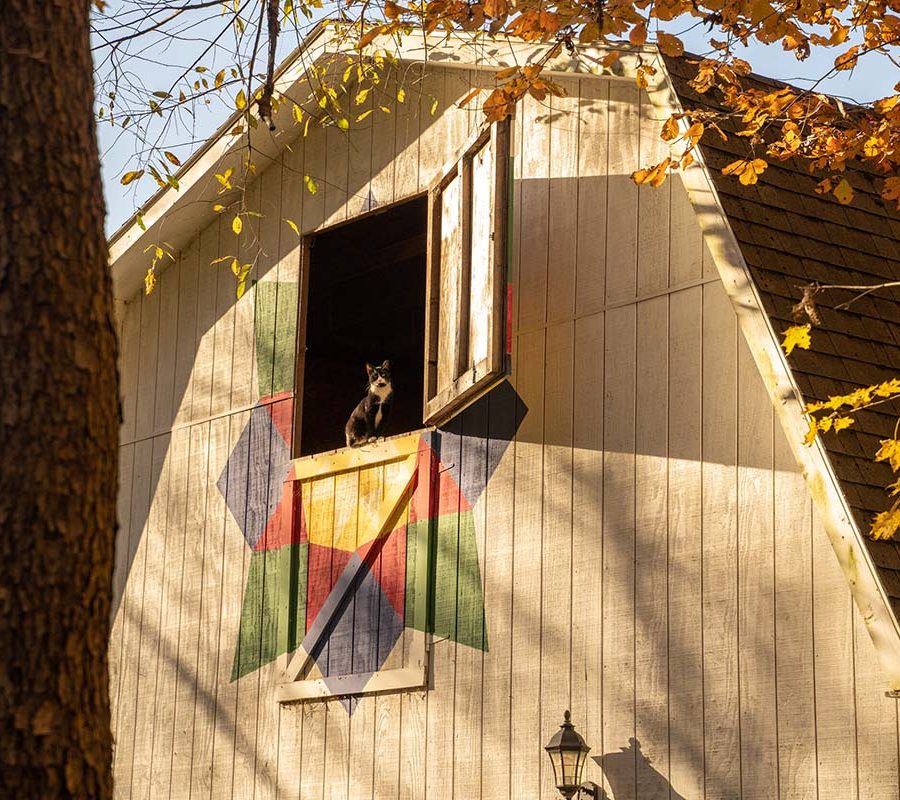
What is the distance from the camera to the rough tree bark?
11.1ft

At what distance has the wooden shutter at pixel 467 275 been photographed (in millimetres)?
8086

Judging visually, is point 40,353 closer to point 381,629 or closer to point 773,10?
point 381,629

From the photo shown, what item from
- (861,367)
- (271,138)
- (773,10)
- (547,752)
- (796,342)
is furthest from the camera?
(271,138)

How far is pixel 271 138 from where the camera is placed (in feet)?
36.0

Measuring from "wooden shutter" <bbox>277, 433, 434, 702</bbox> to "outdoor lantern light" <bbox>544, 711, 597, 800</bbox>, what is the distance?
1.28m

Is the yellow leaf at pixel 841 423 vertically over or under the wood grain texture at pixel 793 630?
over

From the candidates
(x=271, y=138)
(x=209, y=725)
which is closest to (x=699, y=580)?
(x=209, y=725)

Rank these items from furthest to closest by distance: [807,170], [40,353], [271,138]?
[271,138], [807,170], [40,353]

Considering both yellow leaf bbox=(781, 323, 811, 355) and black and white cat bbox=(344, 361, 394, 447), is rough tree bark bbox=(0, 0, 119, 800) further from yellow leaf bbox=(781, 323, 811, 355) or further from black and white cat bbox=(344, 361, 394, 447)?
black and white cat bbox=(344, 361, 394, 447)

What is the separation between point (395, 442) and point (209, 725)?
2392 mm

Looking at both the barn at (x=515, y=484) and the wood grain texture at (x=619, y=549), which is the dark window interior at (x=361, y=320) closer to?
the barn at (x=515, y=484)

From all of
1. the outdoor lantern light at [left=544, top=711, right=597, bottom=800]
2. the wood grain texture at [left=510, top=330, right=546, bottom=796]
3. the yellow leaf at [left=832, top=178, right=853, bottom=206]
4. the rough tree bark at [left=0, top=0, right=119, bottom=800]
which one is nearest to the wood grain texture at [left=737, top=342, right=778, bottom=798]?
the outdoor lantern light at [left=544, top=711, right=597, bottom=800]

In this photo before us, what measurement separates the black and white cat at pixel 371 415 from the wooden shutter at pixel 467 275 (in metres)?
0.83

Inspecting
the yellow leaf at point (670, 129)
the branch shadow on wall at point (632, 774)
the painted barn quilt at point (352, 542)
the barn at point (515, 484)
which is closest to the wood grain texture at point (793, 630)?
the barn at point (515, 484)
